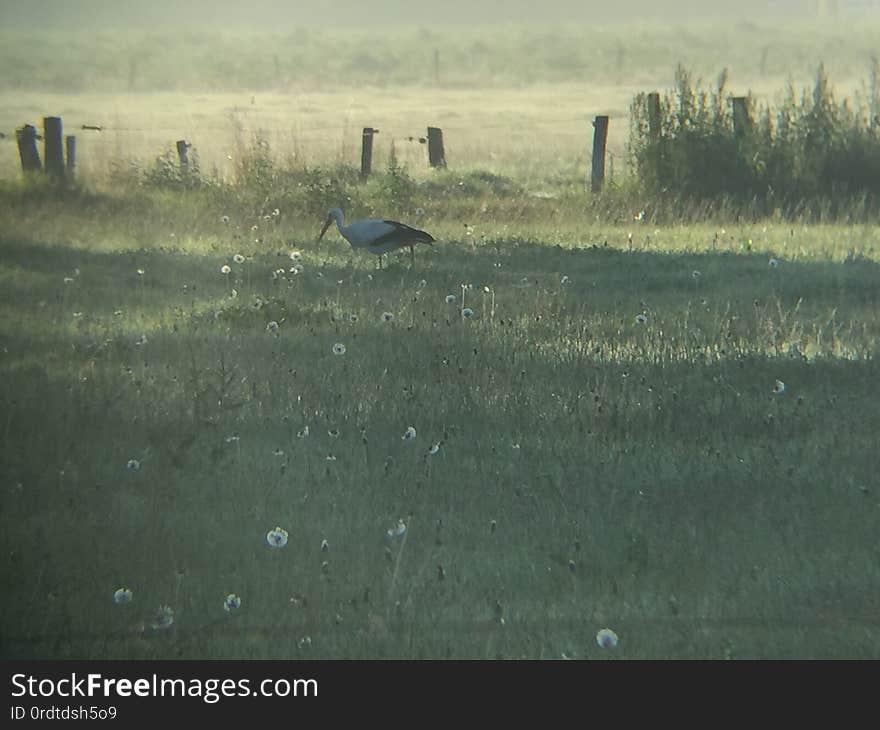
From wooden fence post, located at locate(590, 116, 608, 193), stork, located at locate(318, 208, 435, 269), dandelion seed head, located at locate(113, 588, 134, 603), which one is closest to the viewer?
dandelion seed head, located at locate(113, 588, 134, 603)

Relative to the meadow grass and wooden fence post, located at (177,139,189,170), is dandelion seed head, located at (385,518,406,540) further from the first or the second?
wooden fence post, located at (177,139,189,170)

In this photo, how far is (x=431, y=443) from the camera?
6965 millimetres

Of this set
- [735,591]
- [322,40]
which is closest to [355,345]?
[735,591]

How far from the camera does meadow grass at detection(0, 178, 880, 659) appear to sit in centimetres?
499

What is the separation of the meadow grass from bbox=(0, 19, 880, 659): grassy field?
2 centimetres

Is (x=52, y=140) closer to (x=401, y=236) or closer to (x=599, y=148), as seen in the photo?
(x=599, y=148)

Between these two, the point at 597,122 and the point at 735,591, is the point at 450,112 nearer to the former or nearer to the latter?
the point at 597,122

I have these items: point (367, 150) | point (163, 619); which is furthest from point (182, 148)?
point (163, 619)

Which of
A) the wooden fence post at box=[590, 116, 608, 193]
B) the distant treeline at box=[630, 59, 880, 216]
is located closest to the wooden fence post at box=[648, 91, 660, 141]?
the distant treeline at box=[630, 59, 880, 216]

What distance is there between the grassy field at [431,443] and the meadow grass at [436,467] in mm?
20

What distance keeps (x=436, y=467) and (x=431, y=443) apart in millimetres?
416

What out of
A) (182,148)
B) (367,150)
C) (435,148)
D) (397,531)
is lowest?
(435,148)

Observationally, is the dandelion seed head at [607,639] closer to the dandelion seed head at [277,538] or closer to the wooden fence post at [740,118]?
the dandelion seed head at [277,538]

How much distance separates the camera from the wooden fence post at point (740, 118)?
18625 mm
